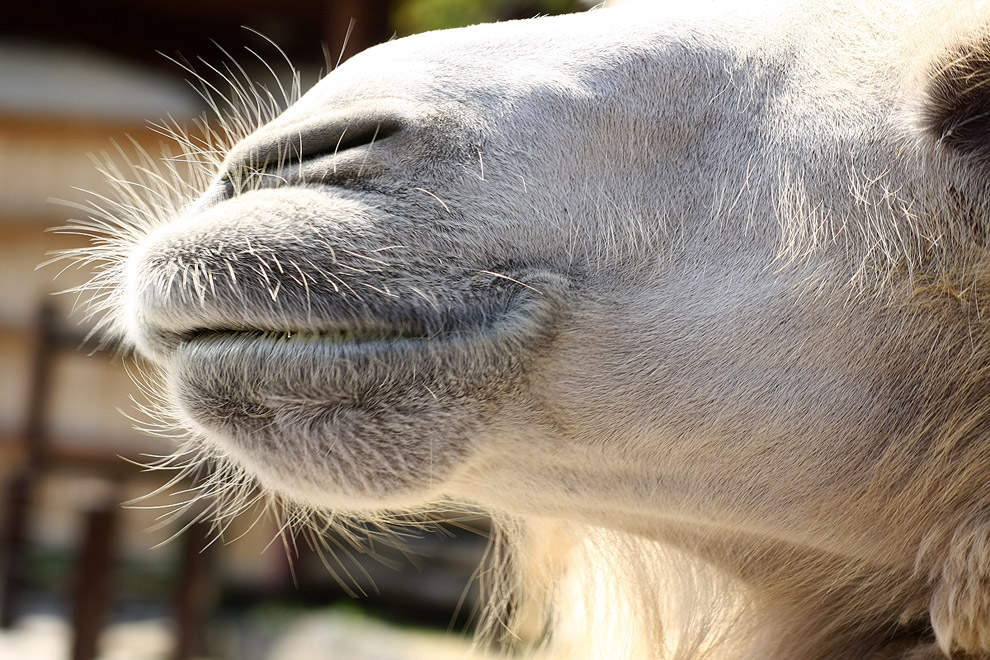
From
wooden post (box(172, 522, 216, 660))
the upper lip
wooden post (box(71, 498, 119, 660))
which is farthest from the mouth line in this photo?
wooden post (box(172, 522, 216, 660))

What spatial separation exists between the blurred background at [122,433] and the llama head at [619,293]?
10.6ft

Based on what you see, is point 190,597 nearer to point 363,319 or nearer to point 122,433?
point 122,433

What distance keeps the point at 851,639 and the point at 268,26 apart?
6.69 metres

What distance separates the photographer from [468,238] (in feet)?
3.86

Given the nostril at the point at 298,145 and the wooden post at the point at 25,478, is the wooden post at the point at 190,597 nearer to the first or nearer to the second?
the wooden post at the point at 25,478

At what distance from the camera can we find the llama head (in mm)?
A: 1154

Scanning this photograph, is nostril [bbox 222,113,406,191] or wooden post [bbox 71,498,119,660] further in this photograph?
wooden post [bbox 71,498,119,660]

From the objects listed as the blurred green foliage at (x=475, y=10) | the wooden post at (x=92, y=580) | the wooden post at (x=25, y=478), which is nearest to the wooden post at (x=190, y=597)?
the wooden post at (x=92, y=580)

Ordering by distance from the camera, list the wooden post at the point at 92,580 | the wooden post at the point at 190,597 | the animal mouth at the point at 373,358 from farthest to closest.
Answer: the wooden post at the point at 190,597 < the wooden post at the point at 92,580 < the animal mouth at the point at 373,358

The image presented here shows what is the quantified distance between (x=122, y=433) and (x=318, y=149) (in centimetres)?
555

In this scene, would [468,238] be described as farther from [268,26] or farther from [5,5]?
[5,5]

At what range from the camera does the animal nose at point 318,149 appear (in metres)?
1.18

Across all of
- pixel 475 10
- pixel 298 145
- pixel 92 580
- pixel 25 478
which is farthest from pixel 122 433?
pixel 298 145

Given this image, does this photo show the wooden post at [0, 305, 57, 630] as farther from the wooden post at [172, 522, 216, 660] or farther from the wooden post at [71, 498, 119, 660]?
the wooden post at [71, 498, 119, 660]
